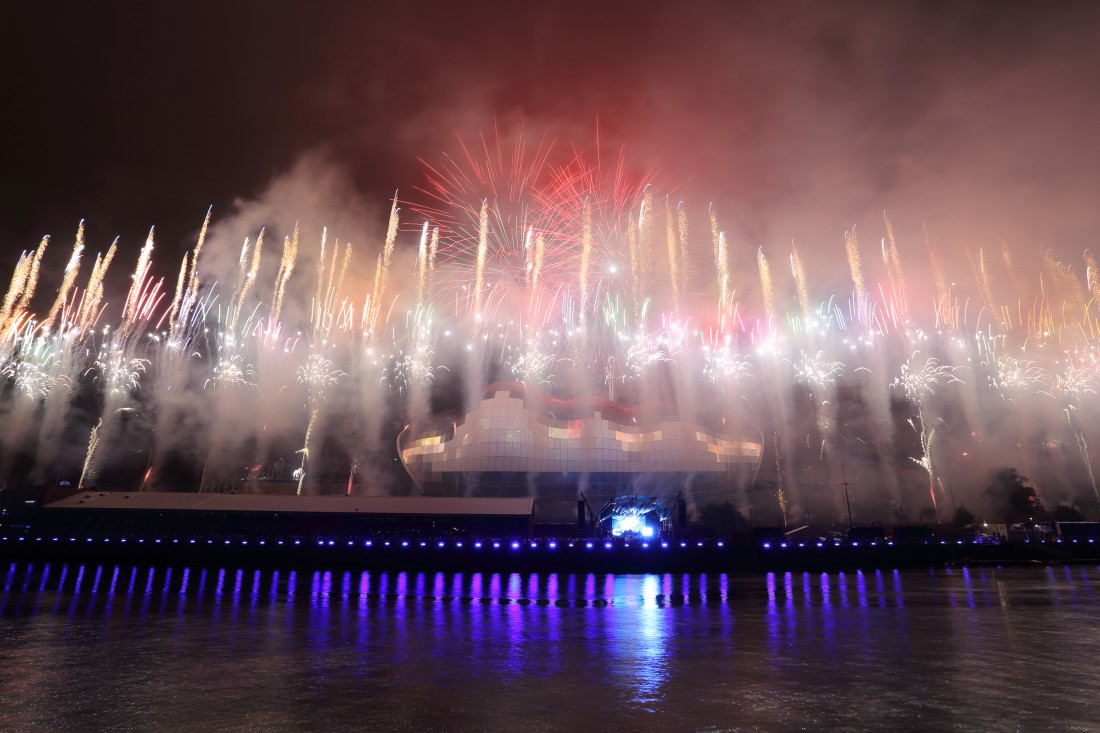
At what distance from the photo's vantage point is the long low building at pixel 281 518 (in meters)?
70.8

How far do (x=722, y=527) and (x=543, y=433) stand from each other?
1559 inches

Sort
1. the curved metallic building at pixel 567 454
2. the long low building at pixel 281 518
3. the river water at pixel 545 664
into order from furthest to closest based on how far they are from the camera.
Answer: the curved metallic building at pixel 567 454
the long low building at pixel 281 518
the river water at pixel 545 664

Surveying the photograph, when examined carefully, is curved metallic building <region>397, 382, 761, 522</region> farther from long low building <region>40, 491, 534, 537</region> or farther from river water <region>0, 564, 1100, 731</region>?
river water <region>0, 564, 1100, 731</region>

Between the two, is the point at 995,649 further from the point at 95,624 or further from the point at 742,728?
the point at 95,624

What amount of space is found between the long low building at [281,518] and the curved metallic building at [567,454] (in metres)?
23.2

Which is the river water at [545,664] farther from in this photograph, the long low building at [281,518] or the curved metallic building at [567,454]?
the curved metallic building at [567,454]

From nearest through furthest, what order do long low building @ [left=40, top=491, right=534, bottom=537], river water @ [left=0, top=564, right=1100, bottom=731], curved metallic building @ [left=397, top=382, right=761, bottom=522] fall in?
1. river water @ [left=0, top=564, right=1100, bottom=731]
2. long low building @ [left=40, top=491, right=534, bottom=537]
3. curved metallic building @ [left=397, top=382, right=761, bottom=522]

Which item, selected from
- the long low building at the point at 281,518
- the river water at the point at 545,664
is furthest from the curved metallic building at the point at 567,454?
the river water at the point at 545,664

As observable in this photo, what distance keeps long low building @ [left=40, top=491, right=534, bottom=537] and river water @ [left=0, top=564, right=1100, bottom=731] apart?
38.0 m

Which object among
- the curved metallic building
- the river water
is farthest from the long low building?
the river water

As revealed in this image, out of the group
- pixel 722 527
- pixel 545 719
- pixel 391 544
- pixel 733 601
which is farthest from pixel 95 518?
pixel 722 527

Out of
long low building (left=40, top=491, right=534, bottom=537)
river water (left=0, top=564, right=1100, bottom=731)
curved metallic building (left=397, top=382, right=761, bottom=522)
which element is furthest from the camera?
curved metallic building (left=397, top=382, right=761, bottom=522)

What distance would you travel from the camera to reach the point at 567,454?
9700 cm

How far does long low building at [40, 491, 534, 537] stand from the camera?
232ft
